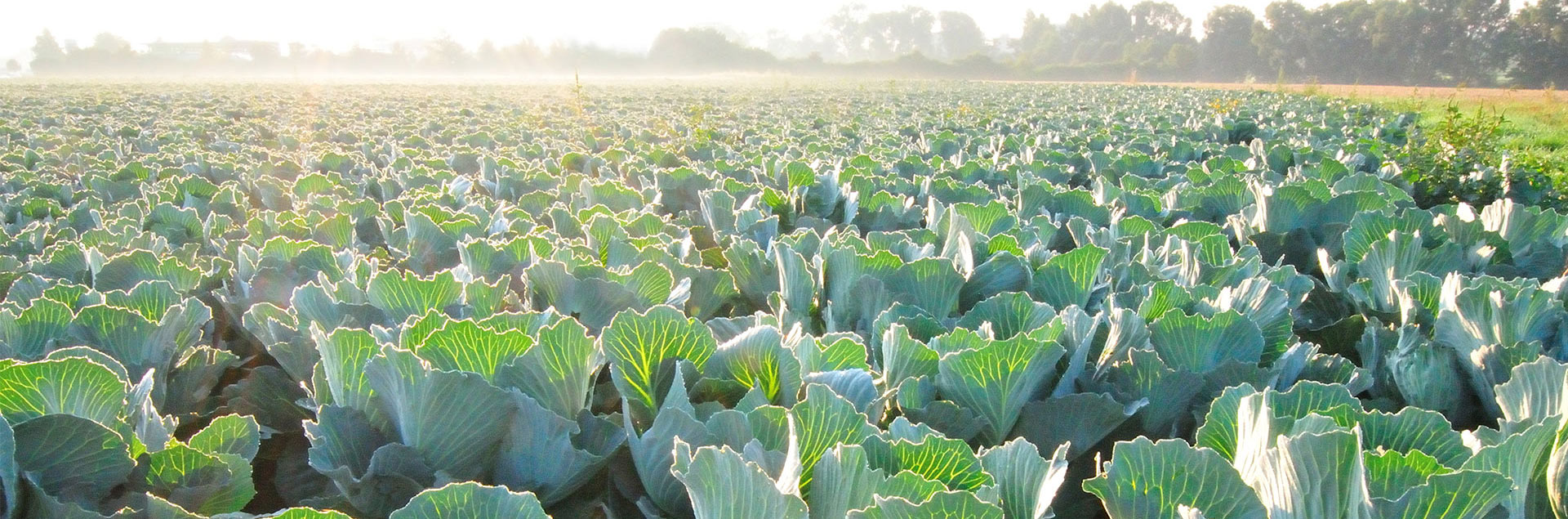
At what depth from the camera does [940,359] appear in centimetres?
121

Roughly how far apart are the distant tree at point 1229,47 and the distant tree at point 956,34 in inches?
2177

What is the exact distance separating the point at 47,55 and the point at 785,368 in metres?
91.5

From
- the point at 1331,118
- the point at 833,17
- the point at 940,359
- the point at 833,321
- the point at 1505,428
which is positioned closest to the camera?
the point at 1505,428

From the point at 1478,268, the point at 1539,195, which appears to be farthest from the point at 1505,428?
the point at 1539,195

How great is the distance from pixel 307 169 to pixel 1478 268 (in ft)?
17.8

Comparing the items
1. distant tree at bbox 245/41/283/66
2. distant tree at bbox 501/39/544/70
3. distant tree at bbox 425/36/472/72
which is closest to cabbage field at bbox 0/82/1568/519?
distant tree at bbox 501/39/544/70

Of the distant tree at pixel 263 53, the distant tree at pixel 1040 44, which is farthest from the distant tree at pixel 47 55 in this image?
the distant tree at pixel 1040 44

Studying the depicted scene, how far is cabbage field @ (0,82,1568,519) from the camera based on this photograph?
3.05 ft

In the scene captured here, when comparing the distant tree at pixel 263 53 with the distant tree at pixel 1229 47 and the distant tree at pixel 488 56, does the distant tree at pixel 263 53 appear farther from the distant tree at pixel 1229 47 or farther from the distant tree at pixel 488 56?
the distant tree at pixel 1229 47

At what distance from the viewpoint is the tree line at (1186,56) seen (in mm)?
56375

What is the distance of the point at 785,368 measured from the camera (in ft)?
4.01

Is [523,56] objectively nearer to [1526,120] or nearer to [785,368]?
[1526,120]

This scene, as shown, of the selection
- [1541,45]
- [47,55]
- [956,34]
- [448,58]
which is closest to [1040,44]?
[956,34]

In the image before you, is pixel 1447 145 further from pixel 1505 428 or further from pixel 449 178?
pixel 449 178
